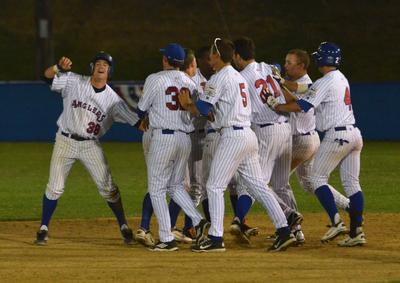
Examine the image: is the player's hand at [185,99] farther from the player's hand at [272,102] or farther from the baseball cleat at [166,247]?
the baseball cleat at [166,247]

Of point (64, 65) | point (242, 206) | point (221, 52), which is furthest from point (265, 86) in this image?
point (64, 65)

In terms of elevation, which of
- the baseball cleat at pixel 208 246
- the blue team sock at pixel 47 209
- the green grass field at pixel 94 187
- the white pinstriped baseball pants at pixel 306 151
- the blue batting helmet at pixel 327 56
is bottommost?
the green grass field at pixel 94 187

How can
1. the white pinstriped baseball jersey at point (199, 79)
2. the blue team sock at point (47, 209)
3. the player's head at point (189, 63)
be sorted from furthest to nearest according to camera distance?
the white pinstriped baseball jersey at point (199, 79) → the player's head at point (189, 63) → the blue team sock at point (47, 209)

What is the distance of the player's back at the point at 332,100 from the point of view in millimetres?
9891

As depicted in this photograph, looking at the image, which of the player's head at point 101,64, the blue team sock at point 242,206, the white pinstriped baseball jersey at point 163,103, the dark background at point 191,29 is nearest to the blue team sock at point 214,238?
the blue team sock at point 242,206

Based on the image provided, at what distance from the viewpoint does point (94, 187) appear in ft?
52.0

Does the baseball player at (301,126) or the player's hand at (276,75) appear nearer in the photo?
the player's hand at (276,75)

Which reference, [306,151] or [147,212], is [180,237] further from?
[306,151]

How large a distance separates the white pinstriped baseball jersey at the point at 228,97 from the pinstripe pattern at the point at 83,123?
106cm

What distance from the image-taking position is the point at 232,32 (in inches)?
1329

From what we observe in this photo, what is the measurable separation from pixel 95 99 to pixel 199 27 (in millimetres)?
24214

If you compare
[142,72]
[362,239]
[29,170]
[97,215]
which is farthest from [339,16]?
[362,239]

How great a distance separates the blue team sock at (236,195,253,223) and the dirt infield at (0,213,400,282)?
11.7 inches

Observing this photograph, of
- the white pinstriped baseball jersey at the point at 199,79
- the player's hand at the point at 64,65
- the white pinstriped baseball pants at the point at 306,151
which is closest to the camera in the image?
the player's hand at the point at 64,65
